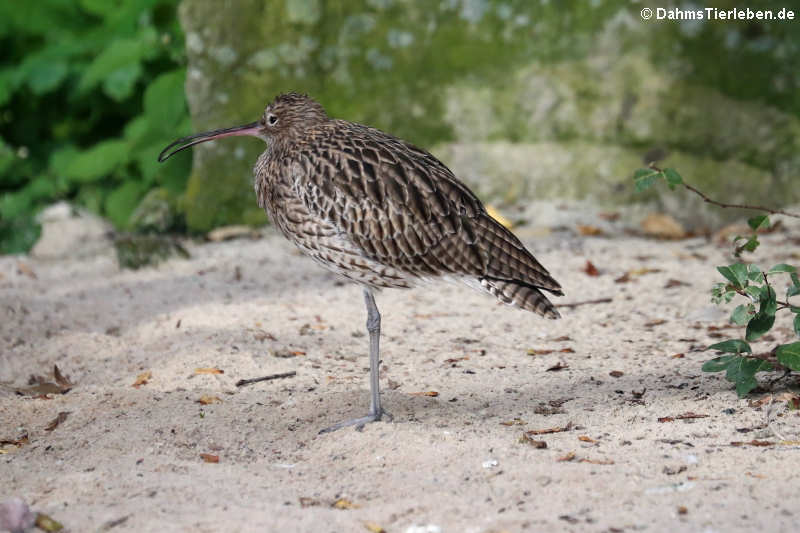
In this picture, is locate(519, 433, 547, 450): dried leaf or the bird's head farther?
the bird's head

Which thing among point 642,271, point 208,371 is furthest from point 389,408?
point 642,271

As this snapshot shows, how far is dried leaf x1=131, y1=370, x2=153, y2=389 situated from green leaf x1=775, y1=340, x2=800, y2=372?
2927mm

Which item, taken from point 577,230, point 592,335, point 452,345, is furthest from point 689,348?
point 577,230

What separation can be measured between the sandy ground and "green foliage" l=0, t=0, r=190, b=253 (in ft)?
4.94

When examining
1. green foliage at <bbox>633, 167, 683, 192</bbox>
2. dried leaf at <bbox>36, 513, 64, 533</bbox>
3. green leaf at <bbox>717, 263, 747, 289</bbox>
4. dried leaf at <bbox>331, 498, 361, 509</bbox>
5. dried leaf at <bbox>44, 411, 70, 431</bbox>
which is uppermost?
Answer: green foliage at <bbox>633, 167, 683, 192</bbox>

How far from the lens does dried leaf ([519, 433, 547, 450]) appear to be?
4090 mm

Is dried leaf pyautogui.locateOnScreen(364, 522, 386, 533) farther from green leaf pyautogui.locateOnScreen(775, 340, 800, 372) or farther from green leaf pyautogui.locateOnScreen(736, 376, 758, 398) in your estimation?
green leaf pyautogui.locateOnScreen(775, 340, 800, 372)

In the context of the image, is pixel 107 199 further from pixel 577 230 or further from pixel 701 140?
pixel 701 140

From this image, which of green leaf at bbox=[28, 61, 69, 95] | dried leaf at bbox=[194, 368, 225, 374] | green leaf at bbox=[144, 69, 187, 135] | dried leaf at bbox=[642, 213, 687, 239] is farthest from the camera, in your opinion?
green leaf at bbox=[28, 61, 69, 95]

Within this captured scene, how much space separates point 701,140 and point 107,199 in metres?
4.93

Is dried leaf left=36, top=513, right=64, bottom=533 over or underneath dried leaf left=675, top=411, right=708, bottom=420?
underneath

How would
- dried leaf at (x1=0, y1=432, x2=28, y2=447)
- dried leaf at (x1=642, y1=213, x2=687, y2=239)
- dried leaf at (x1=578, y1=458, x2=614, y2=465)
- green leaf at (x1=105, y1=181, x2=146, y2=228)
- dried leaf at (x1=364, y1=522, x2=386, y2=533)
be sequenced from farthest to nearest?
1. green leaf at (x1=105, y1=181, x2=146, y2=228)
2. dried leaf at (x1=642, y1=213, x2=687, y2=239)
3. dried leaf at (x1=0, y1=432, x2=28, y2=447)
4. dried leaf at (x1=578, y1=458, x2=614, y2=465)
5. dried leaf at (x1=364, y1=522, x2=386, y2=533)

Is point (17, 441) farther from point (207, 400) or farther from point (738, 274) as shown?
point (738, 274)

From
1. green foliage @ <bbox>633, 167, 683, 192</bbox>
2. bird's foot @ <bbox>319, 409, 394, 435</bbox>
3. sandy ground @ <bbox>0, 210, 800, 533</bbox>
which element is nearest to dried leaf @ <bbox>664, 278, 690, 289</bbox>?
sandy ground @ <bbox>0, 210, 800, 533</bbox>
